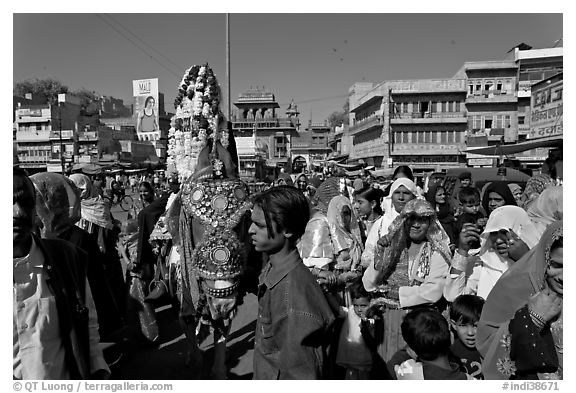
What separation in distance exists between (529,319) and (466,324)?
1.12m

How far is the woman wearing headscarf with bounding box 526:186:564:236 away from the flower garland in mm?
3059

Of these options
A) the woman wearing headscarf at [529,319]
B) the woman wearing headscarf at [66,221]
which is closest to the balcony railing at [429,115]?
the woman wearing headscarf at [66,221]

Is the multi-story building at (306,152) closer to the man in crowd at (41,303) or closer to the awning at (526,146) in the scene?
the awning at (526,146)

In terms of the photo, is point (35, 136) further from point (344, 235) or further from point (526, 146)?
point (344, 235)

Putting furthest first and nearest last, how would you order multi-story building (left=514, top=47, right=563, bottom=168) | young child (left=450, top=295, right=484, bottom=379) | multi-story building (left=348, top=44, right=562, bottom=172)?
multi-story building (left=348, top=44, right=562, bottom=172)
multi-story building (left=514, top=47, right=563, bottom=168)
young child (left=450, top=295, right=484, bottom=379)

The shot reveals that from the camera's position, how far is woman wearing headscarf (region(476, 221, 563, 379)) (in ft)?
5.99

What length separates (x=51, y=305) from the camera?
6.87 feet

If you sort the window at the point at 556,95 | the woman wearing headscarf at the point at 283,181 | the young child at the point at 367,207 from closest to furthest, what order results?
the young child at the point at 367,207 < the woman wearing headscarf at the point at 283,181 < the window at the point at 556,95

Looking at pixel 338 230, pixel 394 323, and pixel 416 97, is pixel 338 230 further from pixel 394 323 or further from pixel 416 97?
pixel 416 97

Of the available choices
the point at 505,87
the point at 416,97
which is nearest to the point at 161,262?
the point at 416,97

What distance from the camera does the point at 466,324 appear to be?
2.91 m

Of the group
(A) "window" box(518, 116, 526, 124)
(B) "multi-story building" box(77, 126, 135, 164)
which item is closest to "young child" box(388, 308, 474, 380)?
(A) "window" box(518, 116, 526, 124)

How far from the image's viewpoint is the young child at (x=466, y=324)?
287 centimetres

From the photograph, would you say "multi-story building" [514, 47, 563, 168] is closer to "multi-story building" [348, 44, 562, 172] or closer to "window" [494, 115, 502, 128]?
"multi-story building" [348, 44, 562, 172]
